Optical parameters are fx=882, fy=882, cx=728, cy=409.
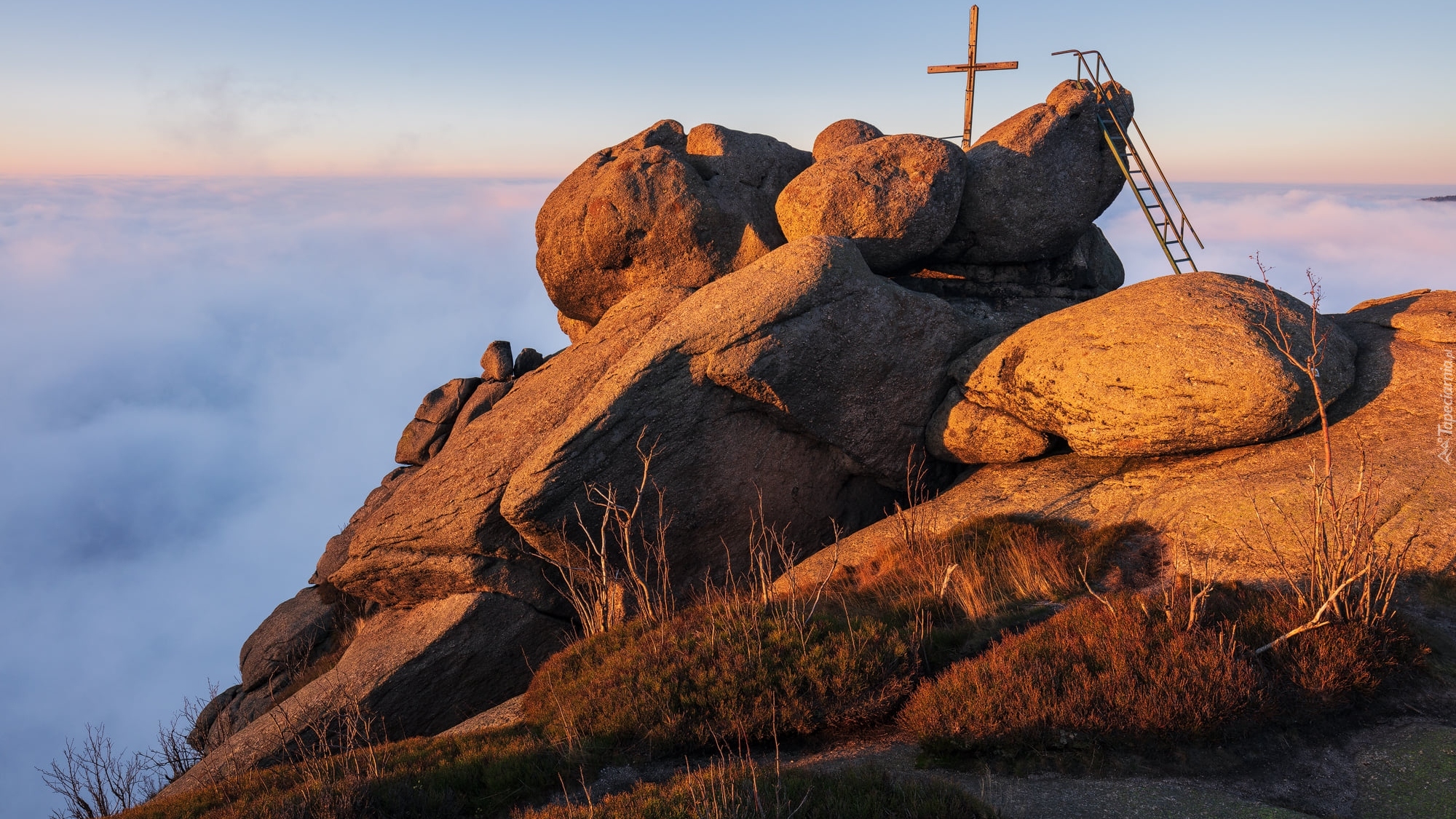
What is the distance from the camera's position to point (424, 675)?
16391 mm

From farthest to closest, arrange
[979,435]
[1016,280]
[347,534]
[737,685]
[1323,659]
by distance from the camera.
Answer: [347,534]
[1016,280]
[979,435]
[737,685]
[1323,659]

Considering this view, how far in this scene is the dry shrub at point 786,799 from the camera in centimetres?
806

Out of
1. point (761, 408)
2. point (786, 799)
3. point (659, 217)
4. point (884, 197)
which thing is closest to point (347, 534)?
point (659, 217)

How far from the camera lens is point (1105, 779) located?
353 inches

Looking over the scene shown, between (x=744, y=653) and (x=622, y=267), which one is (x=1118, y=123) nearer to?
(x=622, y=267)

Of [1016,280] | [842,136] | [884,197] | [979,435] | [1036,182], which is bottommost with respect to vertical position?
[979,435]

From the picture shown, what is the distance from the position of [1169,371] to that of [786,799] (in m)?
10.8

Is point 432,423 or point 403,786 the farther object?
point 432,423

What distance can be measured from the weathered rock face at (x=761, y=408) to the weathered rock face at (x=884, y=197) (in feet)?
8.34

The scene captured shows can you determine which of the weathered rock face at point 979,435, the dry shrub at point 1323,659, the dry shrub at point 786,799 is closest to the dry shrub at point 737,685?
the dry shrub at point 786,799

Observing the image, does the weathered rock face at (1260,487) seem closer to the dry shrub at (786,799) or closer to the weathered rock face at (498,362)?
the dry shrub at (786,799)

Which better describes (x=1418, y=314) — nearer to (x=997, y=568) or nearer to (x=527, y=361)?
(x=997, y=568)

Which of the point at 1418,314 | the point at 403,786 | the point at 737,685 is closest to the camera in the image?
the point at 403,786

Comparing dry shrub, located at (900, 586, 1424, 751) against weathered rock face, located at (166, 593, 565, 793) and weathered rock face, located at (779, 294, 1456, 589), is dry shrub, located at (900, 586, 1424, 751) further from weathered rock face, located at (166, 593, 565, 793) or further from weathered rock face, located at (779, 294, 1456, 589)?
weathered rock face, located at (166, 593, 565, 793)
